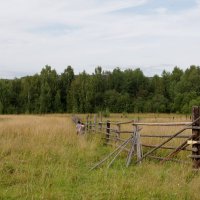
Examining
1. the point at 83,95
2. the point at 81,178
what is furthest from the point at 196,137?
the point at 83,95

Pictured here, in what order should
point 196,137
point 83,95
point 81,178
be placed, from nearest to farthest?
point 81,178 < point 196,137 < point 83,95

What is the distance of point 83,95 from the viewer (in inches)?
2628

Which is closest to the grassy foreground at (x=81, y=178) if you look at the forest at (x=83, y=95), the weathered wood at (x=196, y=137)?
the weathered wood at (x=196, y=137)

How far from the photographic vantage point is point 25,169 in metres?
8.17

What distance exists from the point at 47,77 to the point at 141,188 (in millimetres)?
62475

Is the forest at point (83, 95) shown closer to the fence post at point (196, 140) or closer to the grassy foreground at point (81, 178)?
the grassy foreground at point (81, 178)

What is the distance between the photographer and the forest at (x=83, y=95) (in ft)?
216

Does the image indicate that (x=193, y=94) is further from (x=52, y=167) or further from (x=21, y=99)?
(x=52, y=167)

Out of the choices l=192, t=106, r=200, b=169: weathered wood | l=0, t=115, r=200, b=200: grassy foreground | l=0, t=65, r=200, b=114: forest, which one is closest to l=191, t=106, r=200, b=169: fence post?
l=192, t=106, r=200, b=169: weathered wood

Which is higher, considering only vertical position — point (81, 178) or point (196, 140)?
point (196, 140)

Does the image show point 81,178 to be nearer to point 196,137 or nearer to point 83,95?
point 196,137

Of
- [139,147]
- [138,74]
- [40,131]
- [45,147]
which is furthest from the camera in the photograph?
[138,74]

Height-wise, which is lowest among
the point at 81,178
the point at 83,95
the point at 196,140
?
the point at 81,178

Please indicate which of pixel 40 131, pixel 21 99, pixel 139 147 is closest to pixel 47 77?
pixel 21 99
